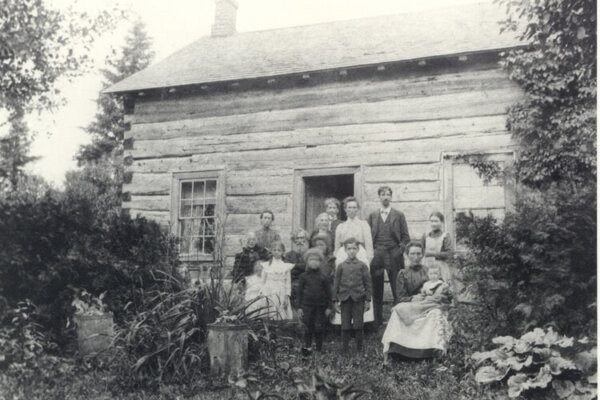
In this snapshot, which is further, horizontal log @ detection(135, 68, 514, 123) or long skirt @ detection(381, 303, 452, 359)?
horizontal log @ detection(135, 68, 514, 123)

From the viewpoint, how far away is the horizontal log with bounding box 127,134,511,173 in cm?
969

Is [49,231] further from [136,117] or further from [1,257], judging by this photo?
[136,117]

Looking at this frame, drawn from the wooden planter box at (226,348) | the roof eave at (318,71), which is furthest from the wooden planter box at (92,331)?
the roof eave at (318,71)

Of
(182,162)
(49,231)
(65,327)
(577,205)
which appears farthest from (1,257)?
(577,205)

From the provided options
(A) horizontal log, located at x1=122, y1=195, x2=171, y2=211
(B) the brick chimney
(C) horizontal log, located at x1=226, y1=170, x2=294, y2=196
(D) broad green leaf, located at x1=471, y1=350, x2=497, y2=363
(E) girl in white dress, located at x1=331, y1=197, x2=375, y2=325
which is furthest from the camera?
(B) the brick chimney

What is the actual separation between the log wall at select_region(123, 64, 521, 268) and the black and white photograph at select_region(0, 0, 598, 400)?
1.4 inches

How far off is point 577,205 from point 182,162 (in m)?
8.25

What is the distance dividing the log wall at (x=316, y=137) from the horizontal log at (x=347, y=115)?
2 centimetres

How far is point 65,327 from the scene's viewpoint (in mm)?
7055

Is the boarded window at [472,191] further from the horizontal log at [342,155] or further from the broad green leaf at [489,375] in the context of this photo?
the broad green leaf at [489,375]

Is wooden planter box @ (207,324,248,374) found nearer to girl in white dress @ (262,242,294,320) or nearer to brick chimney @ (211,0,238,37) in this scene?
girl in white dress @ (262,242,294,320)

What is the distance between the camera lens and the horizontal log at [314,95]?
9820mm

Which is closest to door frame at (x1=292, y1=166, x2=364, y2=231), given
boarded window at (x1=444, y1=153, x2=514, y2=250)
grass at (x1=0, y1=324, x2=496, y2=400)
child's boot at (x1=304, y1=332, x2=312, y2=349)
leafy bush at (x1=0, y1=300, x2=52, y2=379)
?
boarded window at (x1=444, y1=153, x2=514, y2=250)

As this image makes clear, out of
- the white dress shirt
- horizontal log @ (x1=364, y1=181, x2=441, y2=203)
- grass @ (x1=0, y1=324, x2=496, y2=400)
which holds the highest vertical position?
horizontal log @ (x1=364, y1=181, x2=441, y2=203)
